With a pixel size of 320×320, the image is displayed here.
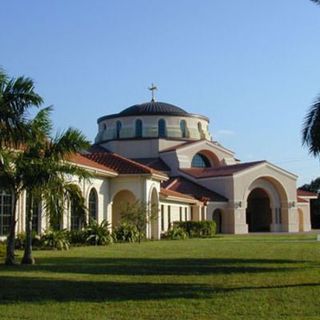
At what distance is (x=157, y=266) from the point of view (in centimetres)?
1797

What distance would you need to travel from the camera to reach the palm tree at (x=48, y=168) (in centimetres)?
1798

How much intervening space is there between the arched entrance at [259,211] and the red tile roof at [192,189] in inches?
284

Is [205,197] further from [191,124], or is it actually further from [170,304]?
[170,304]

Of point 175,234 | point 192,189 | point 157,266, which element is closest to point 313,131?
point 157,266

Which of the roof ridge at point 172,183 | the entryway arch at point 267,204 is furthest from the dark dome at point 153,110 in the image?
the entryway arch at point 267,204

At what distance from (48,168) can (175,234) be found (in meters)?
25.9

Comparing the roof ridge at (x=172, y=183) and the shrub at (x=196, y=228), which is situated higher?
the roof ridge at (x=172, y=183)

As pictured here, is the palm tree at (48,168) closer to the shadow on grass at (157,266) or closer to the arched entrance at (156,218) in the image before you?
the shadow on grass at (157,266)

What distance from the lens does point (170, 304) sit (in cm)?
1087

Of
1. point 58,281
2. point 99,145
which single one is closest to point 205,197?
point 99,145

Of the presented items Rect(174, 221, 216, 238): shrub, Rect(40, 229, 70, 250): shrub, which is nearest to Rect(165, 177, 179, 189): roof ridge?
Rect(174, 221, 216, 238): shrub

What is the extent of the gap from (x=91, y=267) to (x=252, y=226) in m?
52.6

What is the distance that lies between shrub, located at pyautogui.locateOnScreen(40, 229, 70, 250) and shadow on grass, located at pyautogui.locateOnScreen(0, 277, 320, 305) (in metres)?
12.5

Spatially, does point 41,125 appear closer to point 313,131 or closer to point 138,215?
point 313,131
